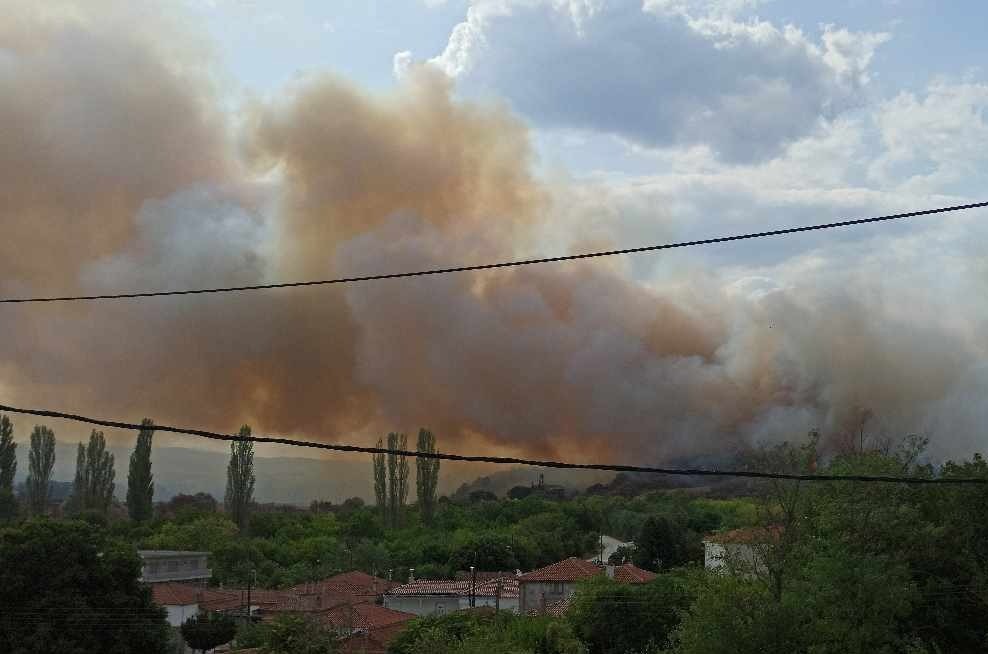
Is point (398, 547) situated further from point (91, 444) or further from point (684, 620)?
point (684, 620)

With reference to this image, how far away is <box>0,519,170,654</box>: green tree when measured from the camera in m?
31.7

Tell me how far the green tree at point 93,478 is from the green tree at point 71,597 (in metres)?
36.6

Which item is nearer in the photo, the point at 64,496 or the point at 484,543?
the point at 484,543

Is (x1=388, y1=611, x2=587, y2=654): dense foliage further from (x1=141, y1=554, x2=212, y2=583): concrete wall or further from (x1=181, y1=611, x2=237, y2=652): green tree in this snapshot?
(x1=141, y1=554, x2=212, y2=583): concrete wall

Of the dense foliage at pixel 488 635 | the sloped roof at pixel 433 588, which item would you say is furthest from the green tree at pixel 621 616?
the sloped roof at pixel 433 588

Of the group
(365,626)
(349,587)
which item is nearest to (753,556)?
(365,626)

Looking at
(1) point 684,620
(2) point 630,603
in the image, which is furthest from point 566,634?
(1) point 684,620

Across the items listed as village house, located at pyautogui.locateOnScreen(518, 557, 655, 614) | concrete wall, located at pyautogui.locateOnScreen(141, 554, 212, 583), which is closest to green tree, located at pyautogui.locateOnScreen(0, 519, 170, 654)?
concrete wall, located at pyautogui.locateOnScreen(141, 554, 212, 583)

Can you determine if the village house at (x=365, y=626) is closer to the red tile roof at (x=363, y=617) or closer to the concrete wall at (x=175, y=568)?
the red tile roof at (x=363, y=617)

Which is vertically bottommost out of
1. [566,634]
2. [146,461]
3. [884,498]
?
[566,634]

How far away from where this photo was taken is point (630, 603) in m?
38.1

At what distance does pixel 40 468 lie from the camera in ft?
225

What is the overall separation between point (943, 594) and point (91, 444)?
54940 mm

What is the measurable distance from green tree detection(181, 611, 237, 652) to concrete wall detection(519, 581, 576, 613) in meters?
14.5
